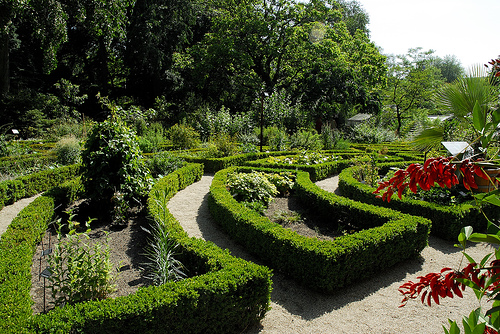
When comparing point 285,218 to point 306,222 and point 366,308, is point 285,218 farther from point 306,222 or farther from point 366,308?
point 366,308

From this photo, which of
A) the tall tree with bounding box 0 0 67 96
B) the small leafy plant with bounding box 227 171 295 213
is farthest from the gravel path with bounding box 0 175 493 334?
the tall tree with bounding box 0 0 67 96

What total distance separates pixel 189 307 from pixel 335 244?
6.51 feet

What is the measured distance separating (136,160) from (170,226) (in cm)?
200

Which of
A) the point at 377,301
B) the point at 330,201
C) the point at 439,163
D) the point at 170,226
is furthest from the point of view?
the point at 330,201

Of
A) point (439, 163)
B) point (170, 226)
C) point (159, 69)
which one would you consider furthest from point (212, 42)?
point (439, 163)

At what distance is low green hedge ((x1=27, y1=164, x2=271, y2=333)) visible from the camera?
259 cm

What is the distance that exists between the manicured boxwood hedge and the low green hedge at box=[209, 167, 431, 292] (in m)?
0.80

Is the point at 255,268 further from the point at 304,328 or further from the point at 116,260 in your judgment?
the point at 116,260

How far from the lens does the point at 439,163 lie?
1.24m

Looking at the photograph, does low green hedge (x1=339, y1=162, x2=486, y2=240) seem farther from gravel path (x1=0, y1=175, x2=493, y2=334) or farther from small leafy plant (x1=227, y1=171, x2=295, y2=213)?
small leafy plant (x1=227, y1=171, x2=295, y2=213)

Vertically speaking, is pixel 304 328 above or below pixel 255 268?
below

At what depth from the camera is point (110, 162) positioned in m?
5.78

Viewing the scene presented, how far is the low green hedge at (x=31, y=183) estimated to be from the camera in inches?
259

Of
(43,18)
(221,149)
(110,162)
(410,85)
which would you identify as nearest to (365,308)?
(110,162)
